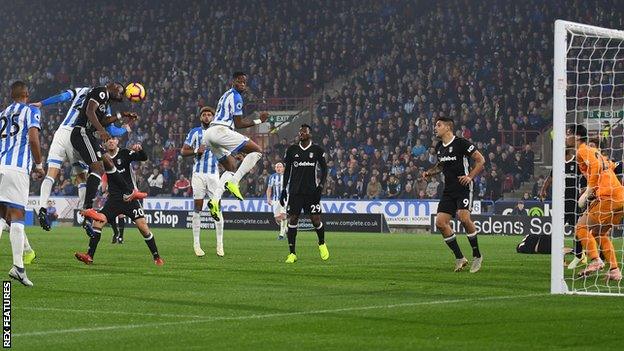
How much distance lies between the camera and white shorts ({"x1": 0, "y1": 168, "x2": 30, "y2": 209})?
1285 centimetres

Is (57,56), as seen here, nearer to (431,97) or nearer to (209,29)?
(209,29)

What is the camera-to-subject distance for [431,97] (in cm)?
4200

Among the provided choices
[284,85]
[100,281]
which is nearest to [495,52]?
[284,85]

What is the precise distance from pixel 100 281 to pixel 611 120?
1234cm

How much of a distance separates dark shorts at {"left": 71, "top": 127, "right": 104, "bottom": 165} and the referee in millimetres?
3374

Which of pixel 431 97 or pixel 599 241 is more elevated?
pixel 431 97

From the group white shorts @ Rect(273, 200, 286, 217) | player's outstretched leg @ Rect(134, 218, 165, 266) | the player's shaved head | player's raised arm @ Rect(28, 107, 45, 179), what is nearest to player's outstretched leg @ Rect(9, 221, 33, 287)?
player's raised arm @ Rect(28, 107, 45, 179)

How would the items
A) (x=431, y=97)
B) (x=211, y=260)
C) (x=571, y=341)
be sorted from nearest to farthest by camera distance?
(x=571, y=341) < (x=211, y=260) < (x=431, y=97)

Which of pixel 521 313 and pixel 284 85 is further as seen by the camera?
pixel 284 85

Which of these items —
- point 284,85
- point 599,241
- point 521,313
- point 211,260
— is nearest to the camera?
point 521,313

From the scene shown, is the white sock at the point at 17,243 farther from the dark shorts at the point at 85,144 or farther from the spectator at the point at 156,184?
the spectator at the point at 156,184

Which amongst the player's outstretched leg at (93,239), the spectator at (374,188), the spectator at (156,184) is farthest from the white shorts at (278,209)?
the player's outstretched leg at (93,239)

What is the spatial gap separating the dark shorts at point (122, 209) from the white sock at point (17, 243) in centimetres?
441

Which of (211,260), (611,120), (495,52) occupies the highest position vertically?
(495,52)
